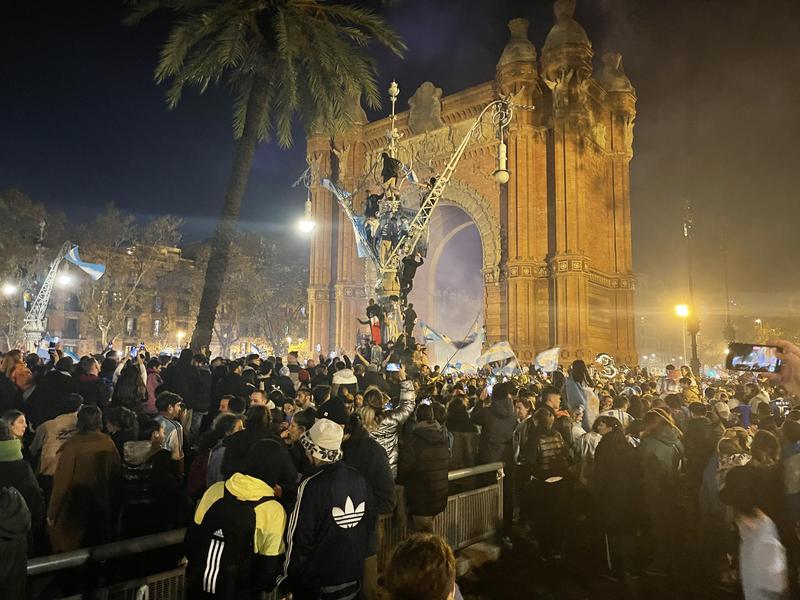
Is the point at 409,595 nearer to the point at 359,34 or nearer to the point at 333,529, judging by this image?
the point at 333,529

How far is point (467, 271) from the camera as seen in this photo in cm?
4544

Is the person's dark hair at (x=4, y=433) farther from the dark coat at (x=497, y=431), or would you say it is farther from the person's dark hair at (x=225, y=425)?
the dark coat at (x=497, y=431)

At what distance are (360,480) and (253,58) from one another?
13559mm

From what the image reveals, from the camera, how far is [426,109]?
34.2 meters

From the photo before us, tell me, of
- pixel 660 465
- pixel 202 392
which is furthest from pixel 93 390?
pixel 660 465

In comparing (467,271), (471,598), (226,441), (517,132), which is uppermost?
(517,132)

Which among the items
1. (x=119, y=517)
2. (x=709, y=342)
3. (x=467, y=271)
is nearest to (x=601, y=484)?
(x=119, y=517)

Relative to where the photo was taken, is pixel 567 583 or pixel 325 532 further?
pixel 567 583

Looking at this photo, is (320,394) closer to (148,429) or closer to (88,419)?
(148,429)

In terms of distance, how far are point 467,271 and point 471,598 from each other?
40382 millimetres

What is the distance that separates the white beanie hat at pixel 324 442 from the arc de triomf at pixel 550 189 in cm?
2300

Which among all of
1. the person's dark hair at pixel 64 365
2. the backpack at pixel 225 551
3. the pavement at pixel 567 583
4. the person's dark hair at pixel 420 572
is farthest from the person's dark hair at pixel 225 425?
the person's dark hair at pixel 64 365

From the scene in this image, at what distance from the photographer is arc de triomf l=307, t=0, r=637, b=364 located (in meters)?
28.1

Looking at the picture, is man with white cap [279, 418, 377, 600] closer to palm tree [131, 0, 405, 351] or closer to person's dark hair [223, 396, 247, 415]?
person's dark hair [223, 396, 247, 415]
